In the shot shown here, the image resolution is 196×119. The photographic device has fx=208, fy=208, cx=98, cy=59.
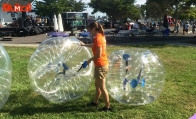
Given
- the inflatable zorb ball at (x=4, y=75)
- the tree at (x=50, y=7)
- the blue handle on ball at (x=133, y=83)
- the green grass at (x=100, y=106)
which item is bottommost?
the green grass at (x=100, y=106)

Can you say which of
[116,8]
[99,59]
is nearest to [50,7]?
[116,8]

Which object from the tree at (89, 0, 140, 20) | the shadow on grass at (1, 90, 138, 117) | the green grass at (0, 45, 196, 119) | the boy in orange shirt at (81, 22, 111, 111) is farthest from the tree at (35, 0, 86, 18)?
the boy in orange shirt at (81, 22, 111, 111)

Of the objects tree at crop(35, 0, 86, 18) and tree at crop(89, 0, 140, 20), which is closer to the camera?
tree at crop(35, 0, 86, 18)

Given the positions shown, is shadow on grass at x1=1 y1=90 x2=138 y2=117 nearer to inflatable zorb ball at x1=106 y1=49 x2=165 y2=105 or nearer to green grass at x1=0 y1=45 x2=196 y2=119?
green grass at x1=0 y1=45 x2=196 y2=119

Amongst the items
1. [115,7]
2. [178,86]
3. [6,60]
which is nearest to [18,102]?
[6,60]

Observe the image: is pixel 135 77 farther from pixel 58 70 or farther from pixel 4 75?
pixel 4 75

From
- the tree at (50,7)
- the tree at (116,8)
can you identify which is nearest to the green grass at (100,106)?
the tree at (50,7)

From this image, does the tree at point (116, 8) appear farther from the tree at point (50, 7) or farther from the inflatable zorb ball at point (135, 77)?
the inflatable zorb ball at point (135, 77)

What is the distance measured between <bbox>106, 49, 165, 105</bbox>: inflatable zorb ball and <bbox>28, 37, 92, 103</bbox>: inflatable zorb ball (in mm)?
559

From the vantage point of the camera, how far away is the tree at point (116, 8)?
44.2 m

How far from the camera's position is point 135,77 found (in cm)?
356

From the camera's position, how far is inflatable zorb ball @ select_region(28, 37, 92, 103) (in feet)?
11.9

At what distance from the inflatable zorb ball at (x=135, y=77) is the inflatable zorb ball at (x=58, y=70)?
559 mm

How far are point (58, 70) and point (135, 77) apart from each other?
134 cm
